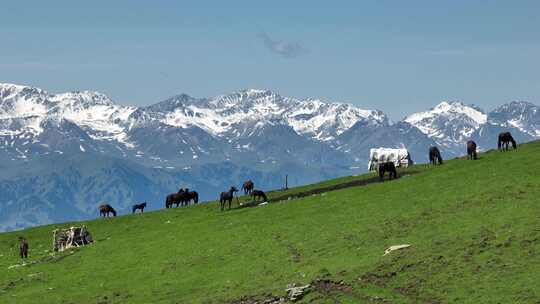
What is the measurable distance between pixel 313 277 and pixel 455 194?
755 inches

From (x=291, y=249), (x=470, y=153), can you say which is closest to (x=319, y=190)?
(x=470, y=153)

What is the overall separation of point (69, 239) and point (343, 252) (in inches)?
1398

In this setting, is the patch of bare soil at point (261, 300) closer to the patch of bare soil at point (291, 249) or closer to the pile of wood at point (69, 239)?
the patch of bare soil at point (291, 249)

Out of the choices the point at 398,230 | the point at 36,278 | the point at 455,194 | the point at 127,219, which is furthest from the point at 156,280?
the point at 127,219

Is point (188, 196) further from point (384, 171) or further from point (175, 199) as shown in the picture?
point (384, 171)

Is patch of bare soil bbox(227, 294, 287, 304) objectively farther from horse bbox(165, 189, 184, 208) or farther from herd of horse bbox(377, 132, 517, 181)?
horse bbox(165, 189, 184, 208)

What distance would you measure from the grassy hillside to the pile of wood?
1.63 metres

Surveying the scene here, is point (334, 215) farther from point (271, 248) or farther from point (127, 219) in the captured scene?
point (127, 219)

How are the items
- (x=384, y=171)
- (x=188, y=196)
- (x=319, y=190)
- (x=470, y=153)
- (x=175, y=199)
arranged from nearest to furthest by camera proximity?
(x=384, y=171) < (x=470, y=153) < (x=319, y=190) < (x=175, y=199) < (x=188, y=196)

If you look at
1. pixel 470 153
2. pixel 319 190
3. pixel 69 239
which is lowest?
pixel 69 239

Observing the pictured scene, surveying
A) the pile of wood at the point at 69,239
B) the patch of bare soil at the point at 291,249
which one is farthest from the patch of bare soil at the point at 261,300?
the pile of wood at the point at 69,239

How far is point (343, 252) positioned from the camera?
55.2 meters

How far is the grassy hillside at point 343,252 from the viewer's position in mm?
45250

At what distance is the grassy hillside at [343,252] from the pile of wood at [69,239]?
5.35ft
